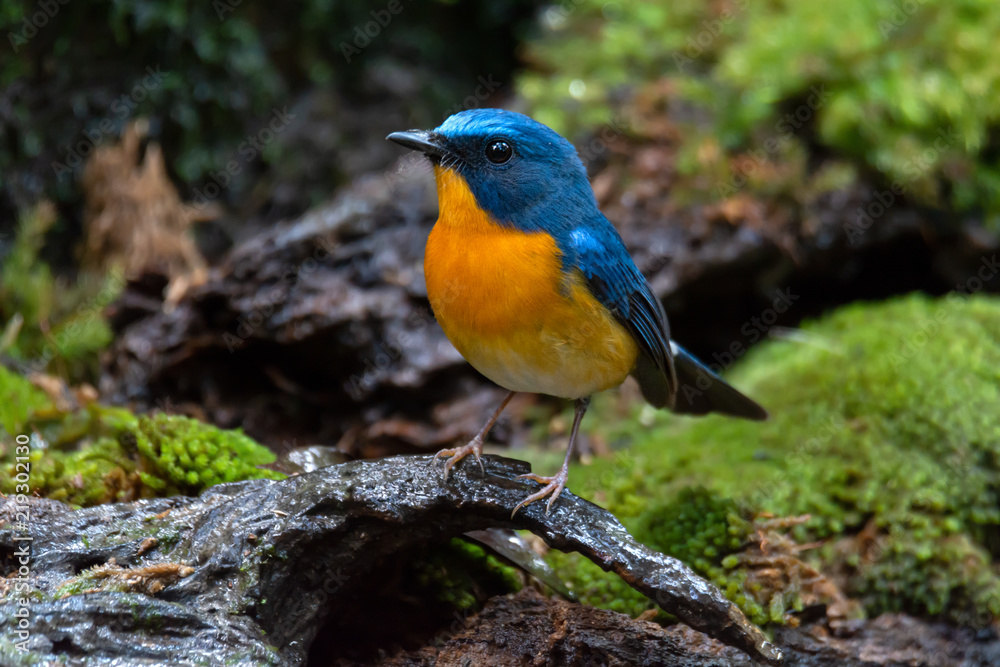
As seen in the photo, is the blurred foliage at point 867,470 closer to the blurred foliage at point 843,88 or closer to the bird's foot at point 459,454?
the bird's foot at point 459,454

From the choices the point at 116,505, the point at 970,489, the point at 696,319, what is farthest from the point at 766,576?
the point at 696,319

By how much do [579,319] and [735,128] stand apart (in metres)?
4.16

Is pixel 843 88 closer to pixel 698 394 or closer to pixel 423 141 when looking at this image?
pixel 698 394

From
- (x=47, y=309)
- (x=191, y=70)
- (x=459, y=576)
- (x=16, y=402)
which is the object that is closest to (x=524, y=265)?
(x=459, y=576)

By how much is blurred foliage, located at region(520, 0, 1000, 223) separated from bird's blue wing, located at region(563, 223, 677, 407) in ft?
9.72

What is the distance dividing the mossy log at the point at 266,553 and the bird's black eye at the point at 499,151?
1347 mm

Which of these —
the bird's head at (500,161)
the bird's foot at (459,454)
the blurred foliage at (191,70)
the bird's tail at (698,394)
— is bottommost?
the bird's tail at (698,394)

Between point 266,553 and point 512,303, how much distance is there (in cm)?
136

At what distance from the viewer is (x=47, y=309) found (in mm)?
5719

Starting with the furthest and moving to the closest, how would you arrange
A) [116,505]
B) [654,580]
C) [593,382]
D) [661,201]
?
[661,201]
[593,382]
[116,505]
[654,580]

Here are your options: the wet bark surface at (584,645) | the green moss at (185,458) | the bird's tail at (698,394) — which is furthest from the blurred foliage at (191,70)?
the wet bark surface at (584,645)

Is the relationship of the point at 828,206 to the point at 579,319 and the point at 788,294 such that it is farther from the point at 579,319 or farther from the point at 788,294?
the point at 579,319

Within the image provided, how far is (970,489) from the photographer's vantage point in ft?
14.3

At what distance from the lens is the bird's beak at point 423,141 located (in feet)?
11.1
